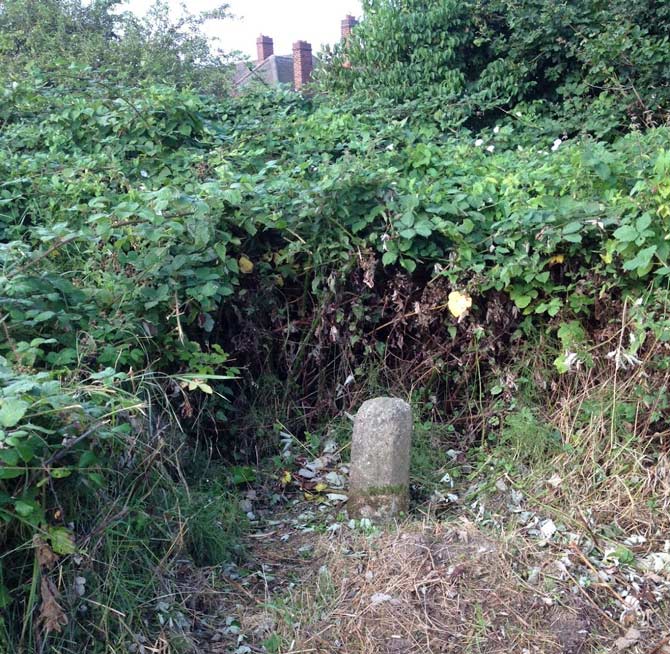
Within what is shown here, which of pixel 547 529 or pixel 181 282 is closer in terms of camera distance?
pixel 547 529

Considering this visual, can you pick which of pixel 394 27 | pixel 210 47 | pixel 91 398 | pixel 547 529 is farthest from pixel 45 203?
pixel 210 47

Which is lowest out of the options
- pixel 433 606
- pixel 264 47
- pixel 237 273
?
pixel 433 606

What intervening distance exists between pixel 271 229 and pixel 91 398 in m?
2.01

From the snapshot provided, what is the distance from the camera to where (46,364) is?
362 cm

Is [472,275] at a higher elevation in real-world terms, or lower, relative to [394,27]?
lower

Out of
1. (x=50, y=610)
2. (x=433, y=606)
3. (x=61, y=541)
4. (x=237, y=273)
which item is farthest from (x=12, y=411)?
(x=237, y=273)

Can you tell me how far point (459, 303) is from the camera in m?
4.39

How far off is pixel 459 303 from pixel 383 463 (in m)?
1.05

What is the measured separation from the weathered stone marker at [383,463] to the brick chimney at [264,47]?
91.2ft

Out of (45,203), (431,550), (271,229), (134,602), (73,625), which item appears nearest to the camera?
(73,625)

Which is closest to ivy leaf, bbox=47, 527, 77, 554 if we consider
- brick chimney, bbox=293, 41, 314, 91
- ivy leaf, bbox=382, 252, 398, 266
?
ivy leaf, bbox=382, 252, 398, 266

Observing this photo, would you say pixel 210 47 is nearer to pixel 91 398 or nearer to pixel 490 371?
pixel 490 371

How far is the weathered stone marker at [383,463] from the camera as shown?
391 centimetres

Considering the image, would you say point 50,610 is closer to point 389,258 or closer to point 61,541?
point 61,541
